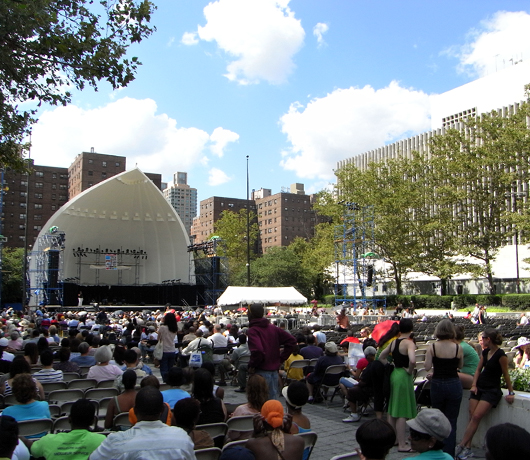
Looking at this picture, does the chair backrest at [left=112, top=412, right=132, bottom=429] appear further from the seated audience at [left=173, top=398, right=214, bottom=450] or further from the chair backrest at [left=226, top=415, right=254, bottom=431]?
the seated audience at [left=173, top=398, right=214, bottom=450]

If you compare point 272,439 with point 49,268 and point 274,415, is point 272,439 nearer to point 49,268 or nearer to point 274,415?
point 274,415

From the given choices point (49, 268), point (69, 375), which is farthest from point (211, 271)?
point (69, 375)

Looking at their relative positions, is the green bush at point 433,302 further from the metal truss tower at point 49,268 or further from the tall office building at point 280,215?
the tall office building at point 280,215

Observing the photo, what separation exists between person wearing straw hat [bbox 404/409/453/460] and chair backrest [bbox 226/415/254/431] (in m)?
1.65

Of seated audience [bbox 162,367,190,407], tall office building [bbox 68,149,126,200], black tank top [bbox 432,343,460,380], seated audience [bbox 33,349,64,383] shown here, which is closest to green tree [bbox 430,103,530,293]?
black tank top [bbox 432,343,460,380]

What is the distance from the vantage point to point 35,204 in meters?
87.9

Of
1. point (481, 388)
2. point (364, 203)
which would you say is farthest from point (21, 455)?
point (364, 203)

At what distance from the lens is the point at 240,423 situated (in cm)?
446

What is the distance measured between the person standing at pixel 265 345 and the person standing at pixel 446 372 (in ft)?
5.37

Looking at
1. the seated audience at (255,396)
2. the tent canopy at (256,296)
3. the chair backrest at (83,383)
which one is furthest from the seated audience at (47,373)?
the tent canopy at (256,296)

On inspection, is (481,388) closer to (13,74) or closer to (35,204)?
(13,74)

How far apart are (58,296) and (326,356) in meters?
36.8

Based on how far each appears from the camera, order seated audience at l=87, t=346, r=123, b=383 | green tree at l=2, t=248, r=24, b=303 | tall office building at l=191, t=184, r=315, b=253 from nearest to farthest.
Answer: seated audience at l=87, t=346, r=123, b=383
green tree at l=2, t=248, r=24, b=303
tall office building at l=191, t=184, r=315, b=253

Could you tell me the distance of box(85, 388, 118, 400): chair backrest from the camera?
20.8 ft
